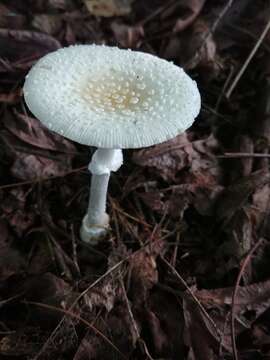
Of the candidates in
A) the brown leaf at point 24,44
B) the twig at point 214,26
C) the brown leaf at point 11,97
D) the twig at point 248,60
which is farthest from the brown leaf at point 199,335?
the brown leaf at point 24,44

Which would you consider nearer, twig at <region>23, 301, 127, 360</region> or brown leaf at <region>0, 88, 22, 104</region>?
twig at <region>23, 301, 127, 360</region>

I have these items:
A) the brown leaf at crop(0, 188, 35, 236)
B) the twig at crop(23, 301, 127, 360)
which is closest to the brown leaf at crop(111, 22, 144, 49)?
the brown leaf at crop(0, 188, 35, 236)

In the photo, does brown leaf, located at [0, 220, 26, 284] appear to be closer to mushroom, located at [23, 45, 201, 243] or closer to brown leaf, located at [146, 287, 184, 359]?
mushroom, located at [23, 45, 201, 243]

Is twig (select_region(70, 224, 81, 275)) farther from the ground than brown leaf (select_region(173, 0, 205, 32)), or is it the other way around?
brown leaf (select_region(173, 0, 205, 32))

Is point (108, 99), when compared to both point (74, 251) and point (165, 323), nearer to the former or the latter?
point (74, 251)

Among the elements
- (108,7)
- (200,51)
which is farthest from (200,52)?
(108,7)

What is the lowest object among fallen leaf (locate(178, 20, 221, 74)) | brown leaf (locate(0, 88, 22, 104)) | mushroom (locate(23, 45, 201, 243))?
brown leaf (locate(0, 88, 22, 104))
